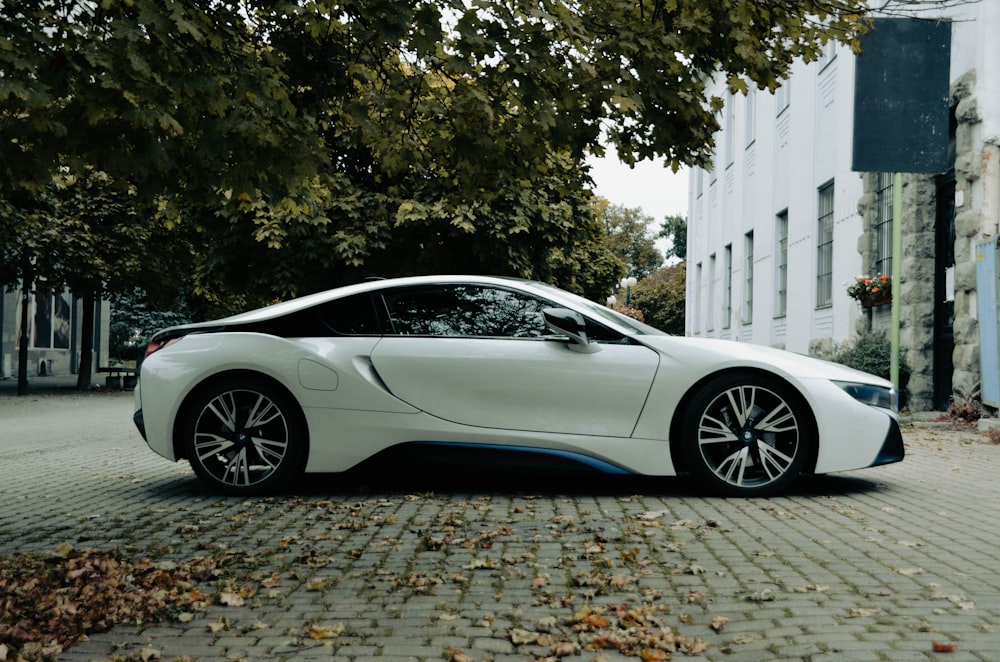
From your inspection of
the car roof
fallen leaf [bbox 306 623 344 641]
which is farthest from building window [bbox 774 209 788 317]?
fallen leaf [bbox 306 623 344 641]

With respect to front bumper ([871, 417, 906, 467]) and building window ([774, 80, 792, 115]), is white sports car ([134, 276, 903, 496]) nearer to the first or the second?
front bumper ([871, 417, 906, 467])

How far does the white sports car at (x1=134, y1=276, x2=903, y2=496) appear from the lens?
6512mm

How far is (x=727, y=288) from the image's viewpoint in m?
28.4

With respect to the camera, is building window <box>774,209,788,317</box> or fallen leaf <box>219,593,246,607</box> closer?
fallen leaf <box>219,593,246,607</box>

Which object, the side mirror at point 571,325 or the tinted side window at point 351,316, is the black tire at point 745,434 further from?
the tinted side window at point 351,316

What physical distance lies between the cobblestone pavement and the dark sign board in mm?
5110

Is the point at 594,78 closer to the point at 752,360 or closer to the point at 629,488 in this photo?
the point at 752,360

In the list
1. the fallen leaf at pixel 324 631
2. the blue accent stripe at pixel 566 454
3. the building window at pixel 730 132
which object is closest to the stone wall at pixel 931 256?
the blue accent stripe at pixel 566 454

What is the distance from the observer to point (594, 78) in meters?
5.66

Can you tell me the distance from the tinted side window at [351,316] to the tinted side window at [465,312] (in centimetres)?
13

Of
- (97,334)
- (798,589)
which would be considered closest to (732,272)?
(798,589)

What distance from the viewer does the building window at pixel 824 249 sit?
1802 cm

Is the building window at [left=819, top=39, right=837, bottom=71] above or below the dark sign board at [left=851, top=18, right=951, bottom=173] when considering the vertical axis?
above

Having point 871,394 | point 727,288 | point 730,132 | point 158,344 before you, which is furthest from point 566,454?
point 730,132
